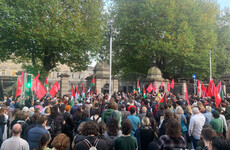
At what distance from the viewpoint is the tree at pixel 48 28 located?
59.4 ft

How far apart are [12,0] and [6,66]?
4378cm

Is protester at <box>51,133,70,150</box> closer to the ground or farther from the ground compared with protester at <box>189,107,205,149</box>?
farther from the ground

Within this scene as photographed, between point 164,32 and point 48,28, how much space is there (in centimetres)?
1391

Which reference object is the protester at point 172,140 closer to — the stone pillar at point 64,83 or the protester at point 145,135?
the protester at point 145,135

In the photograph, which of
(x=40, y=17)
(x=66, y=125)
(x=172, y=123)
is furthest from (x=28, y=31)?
(x=172, y=123)

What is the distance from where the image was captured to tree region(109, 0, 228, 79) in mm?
24617

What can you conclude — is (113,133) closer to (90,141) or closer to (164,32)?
(90,141)

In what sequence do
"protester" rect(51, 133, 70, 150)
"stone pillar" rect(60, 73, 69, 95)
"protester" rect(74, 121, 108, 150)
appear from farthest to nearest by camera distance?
"stone pillar" rect(60, 73, 69, 95) → "protester" rect(74, 121, 108, 150) → "protester" rect(51, 133, 70, 150)

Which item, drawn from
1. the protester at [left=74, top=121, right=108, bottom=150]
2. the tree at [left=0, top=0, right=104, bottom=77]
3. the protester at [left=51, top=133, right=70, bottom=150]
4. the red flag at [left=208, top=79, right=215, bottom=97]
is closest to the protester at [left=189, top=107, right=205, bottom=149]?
the protester at [left=74, top=121, right=108, bottom=150]

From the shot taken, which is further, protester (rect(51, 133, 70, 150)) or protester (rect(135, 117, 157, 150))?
protester (rect(135, 117, 157, 150))

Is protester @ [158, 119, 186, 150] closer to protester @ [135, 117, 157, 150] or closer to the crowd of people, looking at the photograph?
the crowd of people

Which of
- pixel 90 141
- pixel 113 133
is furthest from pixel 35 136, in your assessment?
pixel 113 133

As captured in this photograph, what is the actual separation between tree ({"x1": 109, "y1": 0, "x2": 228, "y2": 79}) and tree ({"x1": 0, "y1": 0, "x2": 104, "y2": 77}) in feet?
16.8

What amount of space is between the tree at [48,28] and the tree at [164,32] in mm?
5113
